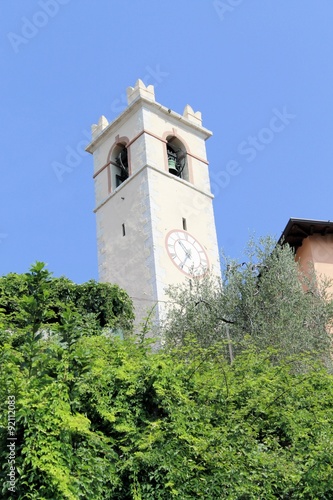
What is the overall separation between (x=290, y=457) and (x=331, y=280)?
454 inches

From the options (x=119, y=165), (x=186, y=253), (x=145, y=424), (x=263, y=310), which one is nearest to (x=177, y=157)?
(x=119, y=165)

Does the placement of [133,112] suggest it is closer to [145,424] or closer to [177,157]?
[177,157]

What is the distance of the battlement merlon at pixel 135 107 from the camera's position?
1219 inches

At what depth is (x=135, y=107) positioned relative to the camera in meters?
31.0

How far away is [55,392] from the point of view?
9180 mm

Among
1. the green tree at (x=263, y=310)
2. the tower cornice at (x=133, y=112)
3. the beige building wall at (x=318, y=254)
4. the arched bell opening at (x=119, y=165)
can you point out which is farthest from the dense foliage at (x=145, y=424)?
the tower cornice at (x=133, y=112)

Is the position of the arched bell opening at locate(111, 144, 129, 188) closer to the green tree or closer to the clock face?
the clock face

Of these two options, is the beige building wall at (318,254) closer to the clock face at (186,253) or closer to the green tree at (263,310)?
the green tree at (263,310)

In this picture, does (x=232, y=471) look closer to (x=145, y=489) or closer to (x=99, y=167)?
(x=145, y=489)

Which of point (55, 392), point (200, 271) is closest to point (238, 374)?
point (55, 392)

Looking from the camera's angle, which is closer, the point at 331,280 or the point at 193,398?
the point at 193,398

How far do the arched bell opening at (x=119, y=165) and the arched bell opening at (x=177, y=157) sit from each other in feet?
5.71

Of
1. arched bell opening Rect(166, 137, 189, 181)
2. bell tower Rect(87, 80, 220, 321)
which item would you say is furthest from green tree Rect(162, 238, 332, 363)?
arched bell opening Rect(166, 137, 189, 181)

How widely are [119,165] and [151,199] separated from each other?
154 inches
